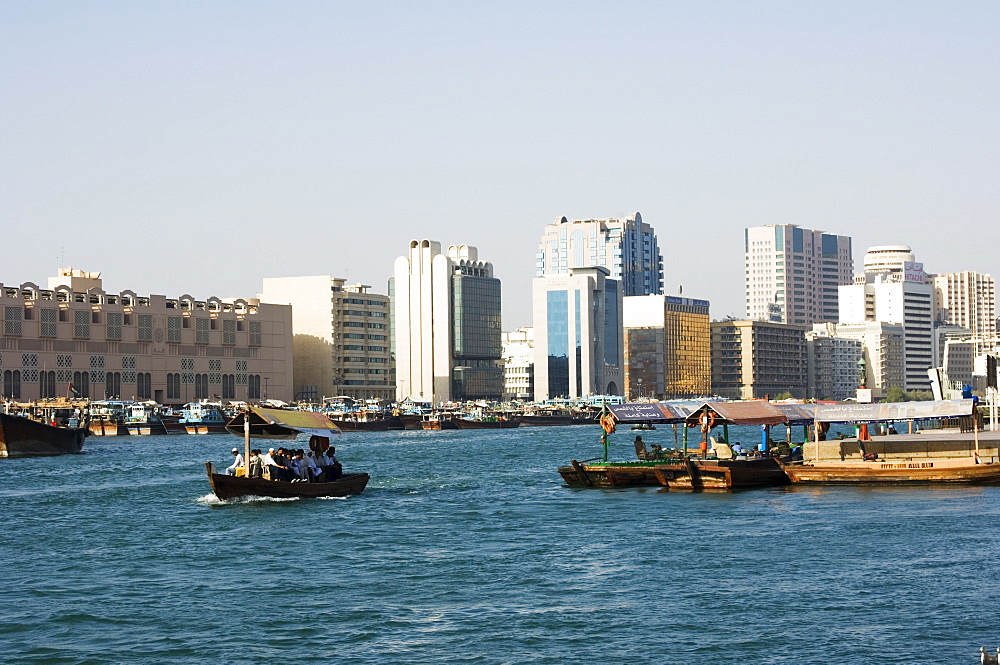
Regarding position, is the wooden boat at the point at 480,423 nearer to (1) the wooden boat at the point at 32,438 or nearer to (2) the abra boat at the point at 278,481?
(1) the wooden boat at the point at 32,438

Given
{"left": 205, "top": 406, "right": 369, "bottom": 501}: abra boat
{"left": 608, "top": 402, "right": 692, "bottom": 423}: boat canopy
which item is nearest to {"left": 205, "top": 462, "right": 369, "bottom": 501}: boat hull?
{"left": 205, "top": 406, "right": 369, "bottom": 501}: abra boat

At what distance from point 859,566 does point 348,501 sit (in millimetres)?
24232

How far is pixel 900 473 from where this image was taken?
54406 mm

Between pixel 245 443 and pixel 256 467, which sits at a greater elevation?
pixel 245 443

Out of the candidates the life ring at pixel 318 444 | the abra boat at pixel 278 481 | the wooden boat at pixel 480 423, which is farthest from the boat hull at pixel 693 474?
the wooden boat at pixel 480 423

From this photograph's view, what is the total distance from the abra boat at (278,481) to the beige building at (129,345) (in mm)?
113649


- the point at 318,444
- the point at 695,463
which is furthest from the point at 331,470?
the point at 695,463

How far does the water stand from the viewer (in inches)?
1047

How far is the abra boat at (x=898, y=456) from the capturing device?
54188mm

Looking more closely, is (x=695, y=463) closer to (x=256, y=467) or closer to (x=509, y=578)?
(x=256, y=467)

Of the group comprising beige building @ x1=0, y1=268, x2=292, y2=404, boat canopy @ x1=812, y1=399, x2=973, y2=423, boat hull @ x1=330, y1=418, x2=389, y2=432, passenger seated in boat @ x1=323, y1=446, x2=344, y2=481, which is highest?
beige building @ x1=0, y1=268, x2=292, y2=404

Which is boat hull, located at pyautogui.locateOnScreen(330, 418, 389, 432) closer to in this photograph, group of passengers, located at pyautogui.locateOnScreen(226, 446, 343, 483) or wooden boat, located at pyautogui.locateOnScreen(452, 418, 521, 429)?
wooden boat, located at pyautogui.locateOnScreen(452, 418, 521, 429)

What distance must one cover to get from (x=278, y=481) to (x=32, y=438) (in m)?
50.3

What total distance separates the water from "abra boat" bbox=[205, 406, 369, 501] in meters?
0.66
